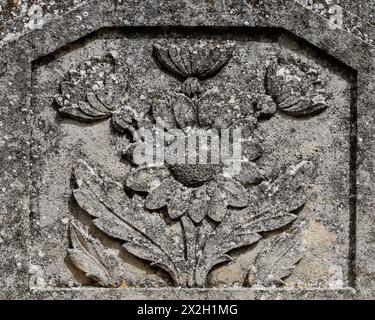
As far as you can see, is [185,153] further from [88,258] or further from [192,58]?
[88,258]

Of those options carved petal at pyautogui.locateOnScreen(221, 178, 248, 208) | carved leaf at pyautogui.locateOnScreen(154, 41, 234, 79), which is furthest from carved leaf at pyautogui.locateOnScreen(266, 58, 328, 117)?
carved petal at pyautogui.locateOnScreen(221, 178, 248, 208)

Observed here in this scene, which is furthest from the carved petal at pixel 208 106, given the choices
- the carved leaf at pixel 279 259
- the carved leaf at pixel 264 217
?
the carved leaf at pixel 279 259

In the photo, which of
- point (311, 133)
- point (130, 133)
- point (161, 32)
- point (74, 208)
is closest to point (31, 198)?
point (74, 208)

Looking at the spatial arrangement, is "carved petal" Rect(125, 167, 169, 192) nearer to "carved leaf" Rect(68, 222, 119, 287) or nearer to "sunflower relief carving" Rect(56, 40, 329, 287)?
"sunflower relief carving" Rect(56, 40, 329, 287)

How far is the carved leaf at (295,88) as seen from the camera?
3.49 metres

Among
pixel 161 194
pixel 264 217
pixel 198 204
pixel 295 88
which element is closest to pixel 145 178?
pixel 161 194

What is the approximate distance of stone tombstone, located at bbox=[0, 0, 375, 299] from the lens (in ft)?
11.4

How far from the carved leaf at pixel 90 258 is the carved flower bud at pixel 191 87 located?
0.55 metres

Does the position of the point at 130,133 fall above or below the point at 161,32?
below

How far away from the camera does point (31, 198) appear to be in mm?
3488

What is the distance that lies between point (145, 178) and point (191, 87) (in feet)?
1.06
